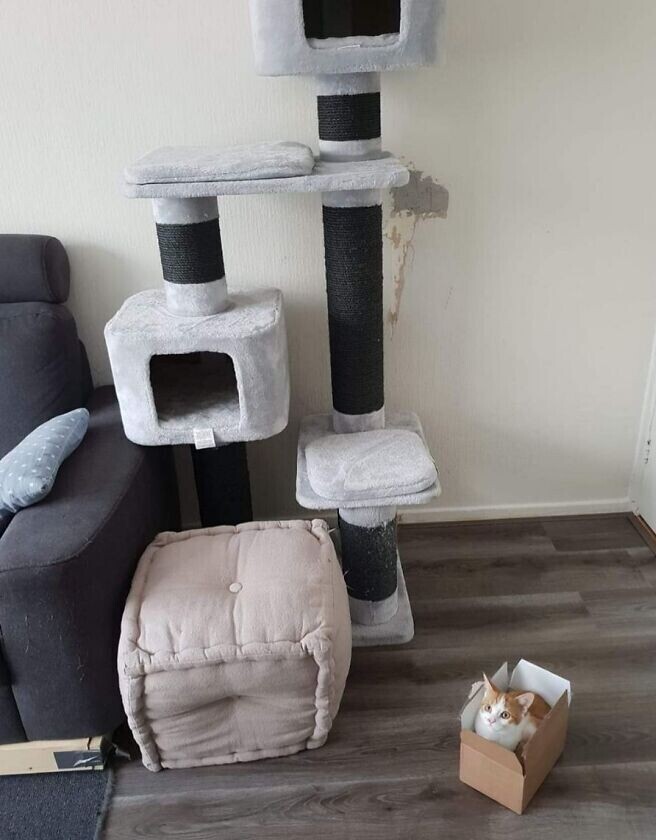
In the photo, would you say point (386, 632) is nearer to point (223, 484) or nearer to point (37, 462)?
point (223, 484)

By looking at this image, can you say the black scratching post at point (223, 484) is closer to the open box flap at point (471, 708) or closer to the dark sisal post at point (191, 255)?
the dark sisal post at point (191, 255)

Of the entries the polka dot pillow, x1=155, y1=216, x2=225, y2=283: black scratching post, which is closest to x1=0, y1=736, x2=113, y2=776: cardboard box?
the polka dot pillow

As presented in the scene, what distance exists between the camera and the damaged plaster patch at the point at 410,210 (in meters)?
1.80

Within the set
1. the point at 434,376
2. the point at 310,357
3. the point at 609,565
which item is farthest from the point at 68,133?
the point at 609,565

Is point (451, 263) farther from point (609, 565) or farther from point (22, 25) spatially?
point (22, 25)

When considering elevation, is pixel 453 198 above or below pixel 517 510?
above

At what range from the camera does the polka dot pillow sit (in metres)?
1.43

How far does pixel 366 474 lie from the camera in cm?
162

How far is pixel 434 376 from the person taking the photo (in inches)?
79.9

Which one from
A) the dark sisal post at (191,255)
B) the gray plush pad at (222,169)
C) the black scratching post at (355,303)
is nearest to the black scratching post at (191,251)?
the dark sisal post at (191,255)

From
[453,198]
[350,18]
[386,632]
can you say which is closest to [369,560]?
[386,632]

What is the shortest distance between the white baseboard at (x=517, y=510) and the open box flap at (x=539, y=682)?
74cm

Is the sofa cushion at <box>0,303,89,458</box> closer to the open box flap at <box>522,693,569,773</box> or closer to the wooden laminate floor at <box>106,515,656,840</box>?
the wooden laminate floor at <box>106,515,656,840</box>

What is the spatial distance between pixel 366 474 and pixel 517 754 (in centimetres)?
62
